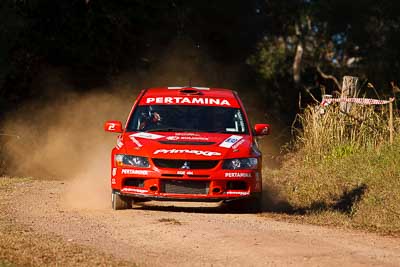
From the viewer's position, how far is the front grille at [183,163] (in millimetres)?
13453

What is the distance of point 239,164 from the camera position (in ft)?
44.5

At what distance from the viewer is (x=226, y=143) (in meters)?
13.9

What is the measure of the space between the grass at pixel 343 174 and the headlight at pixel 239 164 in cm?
98

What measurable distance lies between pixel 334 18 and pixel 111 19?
2652 cm

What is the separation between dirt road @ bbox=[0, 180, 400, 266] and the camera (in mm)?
10141

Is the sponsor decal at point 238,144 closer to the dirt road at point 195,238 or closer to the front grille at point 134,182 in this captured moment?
the dirt road at point 195,238

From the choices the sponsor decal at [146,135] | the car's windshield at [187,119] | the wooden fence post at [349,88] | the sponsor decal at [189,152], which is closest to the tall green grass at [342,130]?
the wooden fence post at [349,88]

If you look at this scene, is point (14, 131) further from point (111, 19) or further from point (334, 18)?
point (334, 18)

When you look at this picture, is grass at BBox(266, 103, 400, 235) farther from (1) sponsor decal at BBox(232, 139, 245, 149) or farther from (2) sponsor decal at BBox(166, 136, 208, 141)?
(2) sponsor decal at BBox(166, 136, 208, 141)

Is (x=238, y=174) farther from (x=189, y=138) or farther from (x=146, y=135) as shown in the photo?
(x=146, y=135)

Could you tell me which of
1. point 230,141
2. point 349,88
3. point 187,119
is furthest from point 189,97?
point 349,88

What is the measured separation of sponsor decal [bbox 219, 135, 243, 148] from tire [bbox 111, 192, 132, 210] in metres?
1.46

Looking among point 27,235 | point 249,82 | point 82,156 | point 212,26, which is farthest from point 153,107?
point 249,82

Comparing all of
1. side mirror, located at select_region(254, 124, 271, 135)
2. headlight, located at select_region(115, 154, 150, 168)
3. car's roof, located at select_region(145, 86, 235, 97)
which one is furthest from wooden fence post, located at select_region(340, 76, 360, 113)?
headlight, located at select_region(115, 154, 150, 168)
